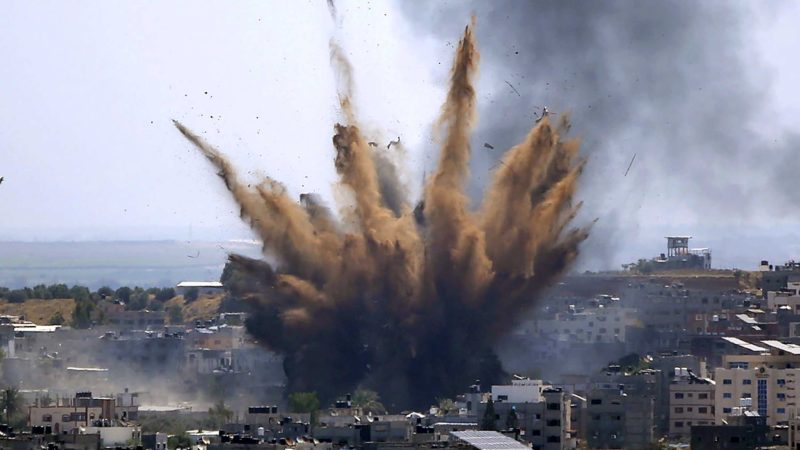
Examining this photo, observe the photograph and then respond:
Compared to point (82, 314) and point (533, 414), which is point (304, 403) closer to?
point (533, 414)

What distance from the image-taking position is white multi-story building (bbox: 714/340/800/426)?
3187 inches

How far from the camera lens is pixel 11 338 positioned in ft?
357

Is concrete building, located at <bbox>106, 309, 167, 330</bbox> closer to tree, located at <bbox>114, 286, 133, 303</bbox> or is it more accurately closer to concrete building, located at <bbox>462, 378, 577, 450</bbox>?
tree, located at <bbox>114, 286, 133, 303</bbox>

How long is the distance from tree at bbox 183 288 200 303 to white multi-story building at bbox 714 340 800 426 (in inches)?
A: 1856

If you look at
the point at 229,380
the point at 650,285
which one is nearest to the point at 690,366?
the point at 229,380

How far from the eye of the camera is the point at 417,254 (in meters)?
88.4

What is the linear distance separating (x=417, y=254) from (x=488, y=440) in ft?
101

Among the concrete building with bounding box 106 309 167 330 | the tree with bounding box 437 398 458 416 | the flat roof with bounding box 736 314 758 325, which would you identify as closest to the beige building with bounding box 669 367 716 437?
the tree with bounding box 437 398 458 416

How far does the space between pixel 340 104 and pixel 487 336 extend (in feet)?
25.6

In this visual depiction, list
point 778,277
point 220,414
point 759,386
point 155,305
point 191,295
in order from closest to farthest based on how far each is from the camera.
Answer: point 220,414 < point 759,386 < point 778,277 < point 155,305 < point 191,295

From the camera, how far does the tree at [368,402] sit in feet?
252

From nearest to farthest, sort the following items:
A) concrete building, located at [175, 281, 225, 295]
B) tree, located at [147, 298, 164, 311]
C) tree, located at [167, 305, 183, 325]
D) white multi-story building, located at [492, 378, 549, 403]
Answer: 1. white multi-story building, located at [492, 378, 549, 403]
2. tree, located at [167, 305, 183, 325]
3. tree, located at [147, 298, 164, 311]
4. concrete building, located at [175, 281, 225, 295]

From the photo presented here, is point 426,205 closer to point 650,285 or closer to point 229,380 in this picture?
point 229,380

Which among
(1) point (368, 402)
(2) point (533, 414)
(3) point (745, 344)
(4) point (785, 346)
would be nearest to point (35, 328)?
(3) point (745, 344)
